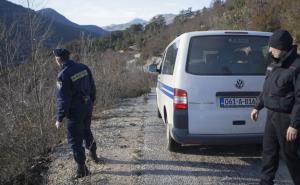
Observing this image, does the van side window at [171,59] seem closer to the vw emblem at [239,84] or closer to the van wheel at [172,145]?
the van wheel at [172,145]

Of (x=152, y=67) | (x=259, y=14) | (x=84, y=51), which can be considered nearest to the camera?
(x=152, y=67)

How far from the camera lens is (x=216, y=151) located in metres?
7.05

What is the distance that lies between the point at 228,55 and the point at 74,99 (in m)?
2.28

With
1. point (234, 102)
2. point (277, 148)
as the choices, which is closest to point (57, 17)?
point (234, 102)

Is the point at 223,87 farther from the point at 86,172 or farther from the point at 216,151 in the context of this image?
the point at 86,172

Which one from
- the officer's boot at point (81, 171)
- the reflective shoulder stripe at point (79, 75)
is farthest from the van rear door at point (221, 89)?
the officer's boot at point (81, 171)

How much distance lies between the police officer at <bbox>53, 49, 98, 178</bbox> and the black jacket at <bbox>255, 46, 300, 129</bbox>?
8.03ft

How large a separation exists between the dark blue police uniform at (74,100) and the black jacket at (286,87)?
2.44 metres

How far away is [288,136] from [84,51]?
1053 centimetres

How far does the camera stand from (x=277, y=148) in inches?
181

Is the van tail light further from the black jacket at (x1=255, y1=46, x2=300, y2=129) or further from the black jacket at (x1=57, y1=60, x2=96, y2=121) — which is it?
the black jacket at (x1=255, y1=46, x2=300, y2=129)

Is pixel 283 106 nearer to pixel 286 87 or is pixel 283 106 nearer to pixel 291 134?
pixel 286 87

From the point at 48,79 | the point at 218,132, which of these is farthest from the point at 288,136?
the point at 48,79

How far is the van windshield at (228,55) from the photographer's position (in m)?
5.90
